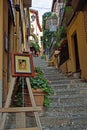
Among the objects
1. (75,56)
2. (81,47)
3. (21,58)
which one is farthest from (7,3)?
(75,56)

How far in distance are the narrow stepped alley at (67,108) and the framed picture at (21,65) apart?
1.30 meters

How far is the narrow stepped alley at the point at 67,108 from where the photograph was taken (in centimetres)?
595

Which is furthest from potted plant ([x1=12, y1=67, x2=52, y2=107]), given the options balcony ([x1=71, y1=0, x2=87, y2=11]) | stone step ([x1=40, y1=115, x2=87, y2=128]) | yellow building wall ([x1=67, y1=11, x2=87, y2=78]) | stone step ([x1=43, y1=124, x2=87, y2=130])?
balcony ([x1=71, y1=0, x2=87, y2=11])

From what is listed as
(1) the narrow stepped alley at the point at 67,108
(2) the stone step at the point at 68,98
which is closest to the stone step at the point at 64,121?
(1) the narrow stepped alley at the point at 67,108

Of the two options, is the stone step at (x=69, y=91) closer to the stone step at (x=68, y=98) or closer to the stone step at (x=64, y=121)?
the stone step at (x=68, y=98)

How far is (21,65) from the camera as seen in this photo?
5.41 m

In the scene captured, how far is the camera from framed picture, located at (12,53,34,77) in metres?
5.30

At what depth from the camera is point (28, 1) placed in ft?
56.1

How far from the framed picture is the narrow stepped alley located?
1.30 m

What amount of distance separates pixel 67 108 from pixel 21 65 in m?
2.28

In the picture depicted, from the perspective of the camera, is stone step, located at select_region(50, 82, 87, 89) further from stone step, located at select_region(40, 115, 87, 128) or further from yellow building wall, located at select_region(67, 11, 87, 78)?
stone step, located at select_region(40, 115, 87, 128)

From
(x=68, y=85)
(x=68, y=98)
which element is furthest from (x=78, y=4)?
(x=68, y=98)

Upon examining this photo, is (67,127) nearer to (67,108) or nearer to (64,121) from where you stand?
(64,121)

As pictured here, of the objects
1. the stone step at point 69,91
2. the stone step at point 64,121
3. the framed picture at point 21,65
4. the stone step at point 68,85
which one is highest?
the framed picture at point 21,65
